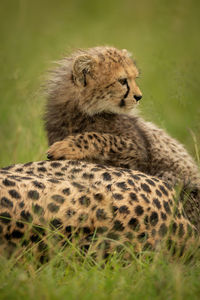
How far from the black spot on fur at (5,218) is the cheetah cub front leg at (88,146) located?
82cm

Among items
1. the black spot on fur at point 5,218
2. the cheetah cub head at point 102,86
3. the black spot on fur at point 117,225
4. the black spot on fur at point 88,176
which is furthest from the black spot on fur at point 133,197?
the cheetah cub head at point 102,86

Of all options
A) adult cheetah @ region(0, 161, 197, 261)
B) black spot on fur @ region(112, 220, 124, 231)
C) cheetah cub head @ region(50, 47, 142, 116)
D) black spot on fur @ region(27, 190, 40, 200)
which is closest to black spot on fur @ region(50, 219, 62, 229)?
adult cheetah @ region(0, 161, 197, 261)

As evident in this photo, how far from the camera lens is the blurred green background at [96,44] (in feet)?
14.3

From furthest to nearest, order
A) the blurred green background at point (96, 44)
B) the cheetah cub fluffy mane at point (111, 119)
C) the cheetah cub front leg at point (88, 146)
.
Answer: the blurred green background at point (96, 44)
the cheetah cub fluffy mane at point (111, 119)
the cheetah cub front leg at point (88, 146)

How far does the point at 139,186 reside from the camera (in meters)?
2.48

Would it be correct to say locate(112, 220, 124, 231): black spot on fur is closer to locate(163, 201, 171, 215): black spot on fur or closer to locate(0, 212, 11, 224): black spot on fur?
locate(163, 201, 171, 215): black spot on fur

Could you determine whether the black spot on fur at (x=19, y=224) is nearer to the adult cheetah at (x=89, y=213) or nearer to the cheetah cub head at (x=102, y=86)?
the adult cheetah at (x=89, y=213)

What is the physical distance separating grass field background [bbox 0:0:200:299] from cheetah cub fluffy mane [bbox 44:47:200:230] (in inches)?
10.5

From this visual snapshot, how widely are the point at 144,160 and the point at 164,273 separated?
50.7 inches

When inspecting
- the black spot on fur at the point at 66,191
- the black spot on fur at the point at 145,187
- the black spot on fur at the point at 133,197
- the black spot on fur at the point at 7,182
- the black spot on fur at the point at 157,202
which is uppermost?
the black spot on fur at the point at 7,182

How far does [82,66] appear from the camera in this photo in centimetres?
Answer: 347

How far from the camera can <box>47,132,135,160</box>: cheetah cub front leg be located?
298cm

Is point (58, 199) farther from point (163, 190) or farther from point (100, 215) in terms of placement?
point (163, 190)

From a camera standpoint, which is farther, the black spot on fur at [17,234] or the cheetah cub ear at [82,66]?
the cheetah cub ear at [82,66]
